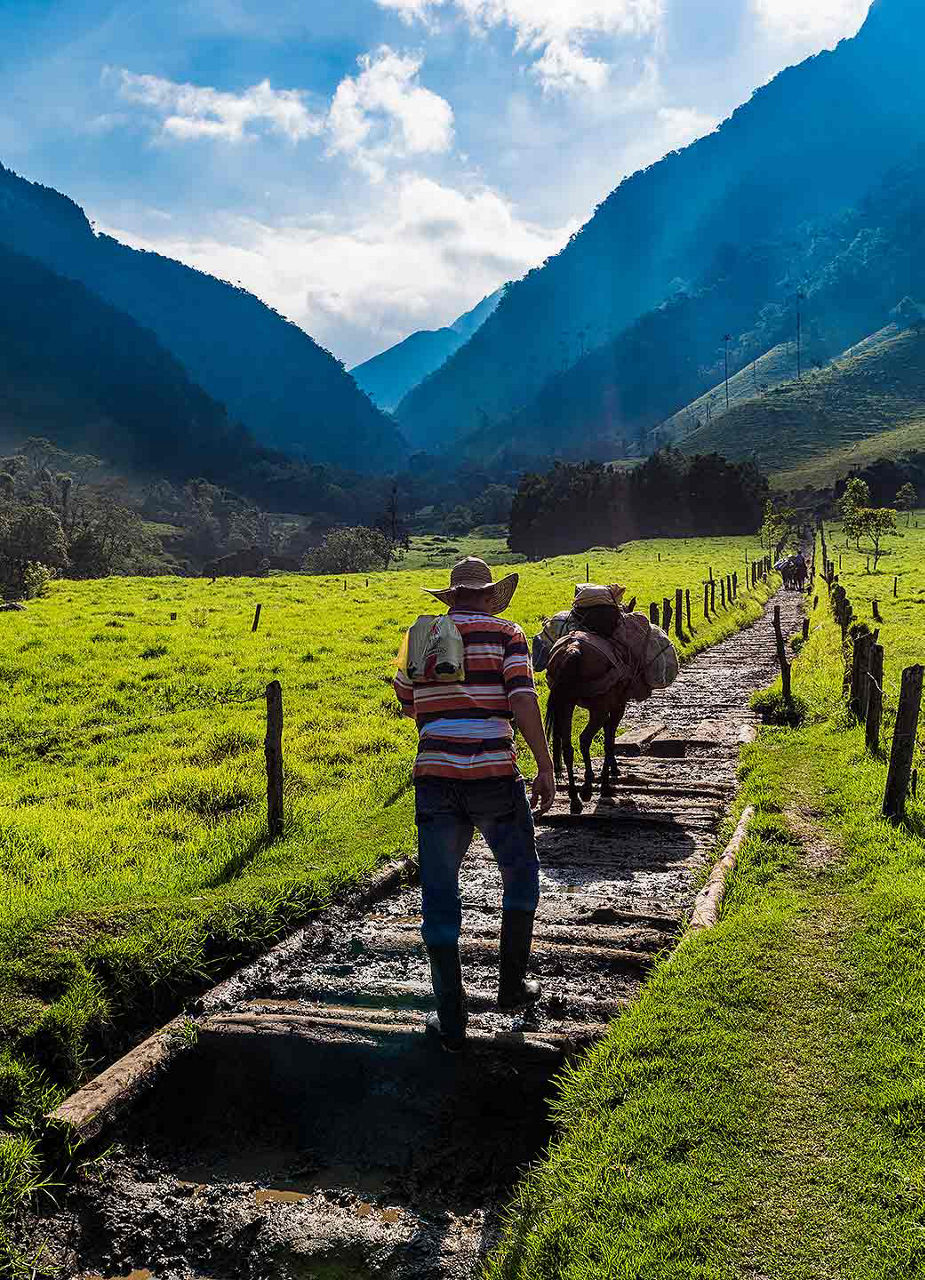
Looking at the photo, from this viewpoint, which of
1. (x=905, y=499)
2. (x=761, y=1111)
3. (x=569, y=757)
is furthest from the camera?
(x=905, y=499)

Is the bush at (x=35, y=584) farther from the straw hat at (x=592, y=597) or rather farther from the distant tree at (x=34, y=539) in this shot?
the distant tree at (x=34, y=539)

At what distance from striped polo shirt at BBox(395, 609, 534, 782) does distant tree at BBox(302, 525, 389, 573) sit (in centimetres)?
10347

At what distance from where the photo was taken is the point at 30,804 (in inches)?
476

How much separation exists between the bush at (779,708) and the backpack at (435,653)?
11207 millimetres

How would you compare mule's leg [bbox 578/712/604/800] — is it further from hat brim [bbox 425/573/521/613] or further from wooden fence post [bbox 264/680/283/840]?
hat brim [bbox 425/573/521/613]

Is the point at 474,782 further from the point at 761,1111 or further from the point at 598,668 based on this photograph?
the point at 598,668

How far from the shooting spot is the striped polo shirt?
536 centimetres

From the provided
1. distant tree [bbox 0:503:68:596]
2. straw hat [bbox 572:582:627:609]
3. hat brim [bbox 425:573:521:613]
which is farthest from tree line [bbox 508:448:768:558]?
hat brim [bbox 425:573:521:613]

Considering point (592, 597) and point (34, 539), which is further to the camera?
point (34, 539)

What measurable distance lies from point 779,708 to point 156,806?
1086cm

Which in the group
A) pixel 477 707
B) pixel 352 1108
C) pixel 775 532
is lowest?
pixel 352 1108

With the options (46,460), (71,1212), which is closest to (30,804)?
(71,1212)

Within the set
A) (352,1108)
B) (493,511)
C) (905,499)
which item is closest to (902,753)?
(352,1108)

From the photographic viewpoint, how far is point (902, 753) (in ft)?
28.5
